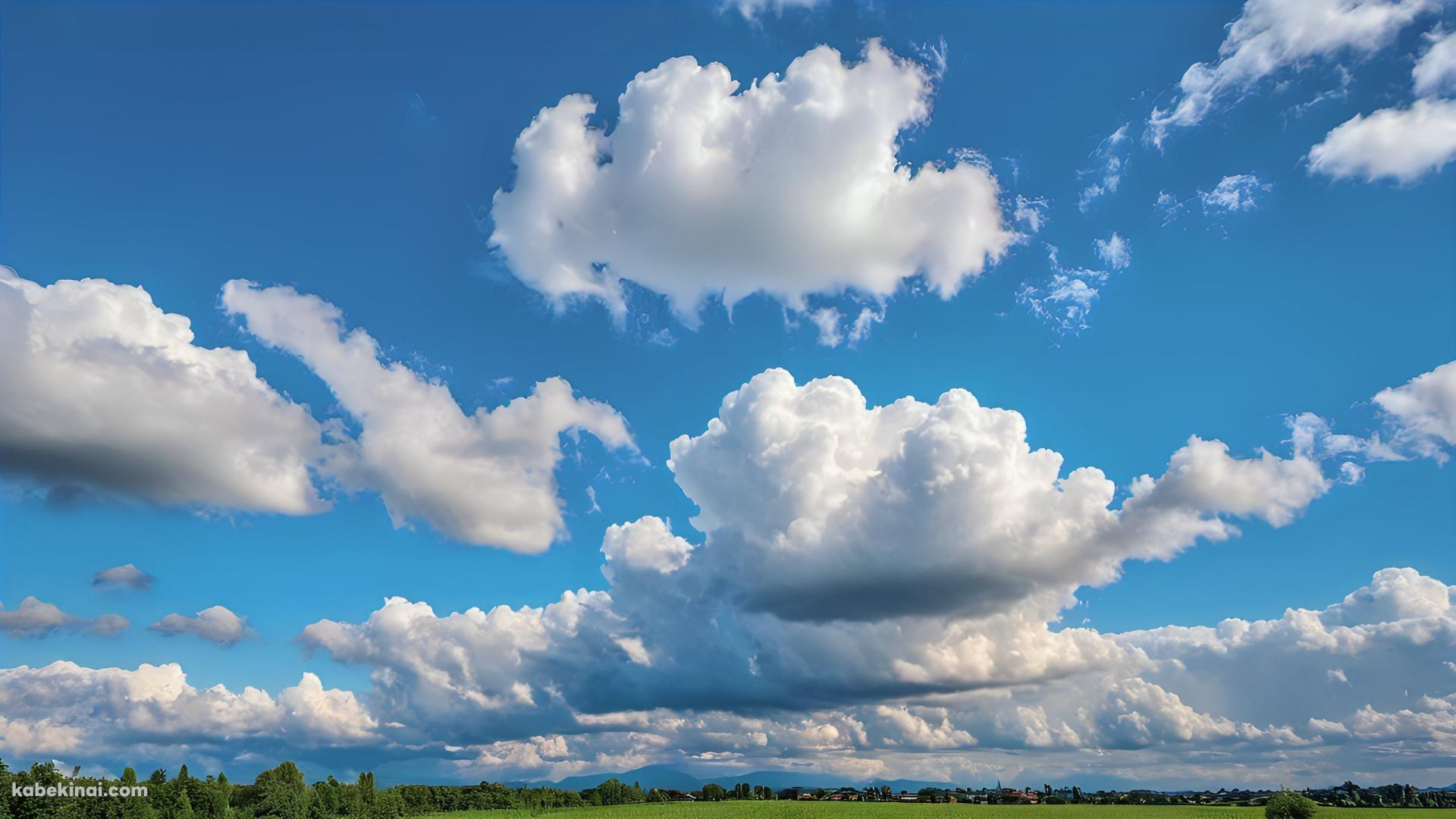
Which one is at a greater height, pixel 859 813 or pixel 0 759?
pixel 0 759

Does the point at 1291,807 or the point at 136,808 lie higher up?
the point at 1291,807

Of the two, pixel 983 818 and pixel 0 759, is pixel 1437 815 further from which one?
pixel 0 759

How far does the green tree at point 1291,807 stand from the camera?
400ft

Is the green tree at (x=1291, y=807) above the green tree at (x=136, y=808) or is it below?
above

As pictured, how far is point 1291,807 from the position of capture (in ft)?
406

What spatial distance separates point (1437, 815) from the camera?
653 ft

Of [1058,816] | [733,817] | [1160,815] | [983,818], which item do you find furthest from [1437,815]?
[733,817]

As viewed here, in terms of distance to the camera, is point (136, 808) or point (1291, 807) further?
point (136, 808)

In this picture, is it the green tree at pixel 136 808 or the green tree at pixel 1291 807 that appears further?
the green tree at pixel 136 808

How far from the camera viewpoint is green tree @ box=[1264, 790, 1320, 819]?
122 meters

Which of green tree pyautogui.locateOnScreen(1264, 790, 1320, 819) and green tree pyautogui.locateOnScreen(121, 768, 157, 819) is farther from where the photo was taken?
green tree pyautogui.locateOnScreen(121, 768, 157, 819)

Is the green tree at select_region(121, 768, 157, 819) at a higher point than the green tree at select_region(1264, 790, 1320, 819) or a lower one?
lower

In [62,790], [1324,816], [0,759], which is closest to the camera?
[0,759]

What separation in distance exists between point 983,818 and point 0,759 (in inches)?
8299
